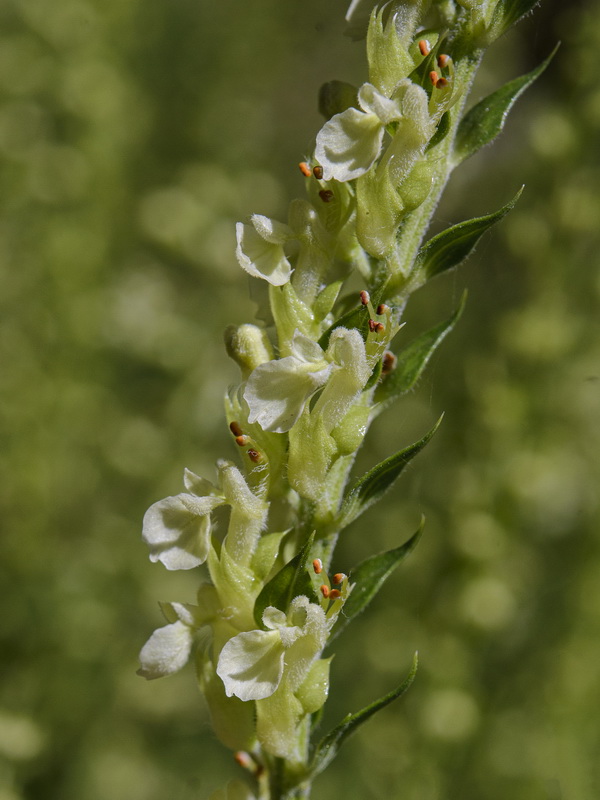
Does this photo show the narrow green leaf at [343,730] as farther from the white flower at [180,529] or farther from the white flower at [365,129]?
the white flower at [365,129]

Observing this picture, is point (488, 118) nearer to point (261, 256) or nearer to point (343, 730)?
point (261, 256)

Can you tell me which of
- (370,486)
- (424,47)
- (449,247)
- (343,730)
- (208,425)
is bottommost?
(208,425)

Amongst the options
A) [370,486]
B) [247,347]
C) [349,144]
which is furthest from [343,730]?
[349,144]

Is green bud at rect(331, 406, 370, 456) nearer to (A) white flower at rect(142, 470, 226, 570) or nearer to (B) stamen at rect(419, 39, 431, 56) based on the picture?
(A) white flower at rect(142, 470, 226, 570)

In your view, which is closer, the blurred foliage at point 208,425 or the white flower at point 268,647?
the white flower at point 268,647

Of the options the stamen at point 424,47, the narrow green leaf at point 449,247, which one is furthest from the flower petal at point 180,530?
the stamen at point 424,47
